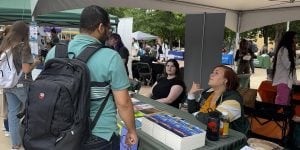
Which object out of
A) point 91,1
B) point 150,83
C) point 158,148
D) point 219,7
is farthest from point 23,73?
point 150,83

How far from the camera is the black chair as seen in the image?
9.33 m

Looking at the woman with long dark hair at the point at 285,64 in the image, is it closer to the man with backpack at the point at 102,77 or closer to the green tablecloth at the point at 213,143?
the green tablecloth at the point at 213,143

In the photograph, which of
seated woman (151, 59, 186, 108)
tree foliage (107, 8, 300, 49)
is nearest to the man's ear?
seated woman (151, 59, 186, 108)

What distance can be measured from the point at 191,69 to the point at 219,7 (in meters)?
1.30

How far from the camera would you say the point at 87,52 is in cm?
156

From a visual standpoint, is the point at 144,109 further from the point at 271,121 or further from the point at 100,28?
the point at 271,121

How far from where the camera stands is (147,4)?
16.3 feet

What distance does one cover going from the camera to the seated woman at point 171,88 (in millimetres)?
3628

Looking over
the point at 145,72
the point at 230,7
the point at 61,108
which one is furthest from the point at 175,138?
the point at 145,72

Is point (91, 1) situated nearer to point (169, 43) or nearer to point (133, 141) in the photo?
point (133, 141)

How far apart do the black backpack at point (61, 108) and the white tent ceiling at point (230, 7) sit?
1.99 m

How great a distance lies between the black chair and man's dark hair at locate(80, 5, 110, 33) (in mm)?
7660

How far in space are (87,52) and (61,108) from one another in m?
0.31

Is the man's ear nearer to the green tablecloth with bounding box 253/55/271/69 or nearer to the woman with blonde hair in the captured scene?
the woman with blonde hair
